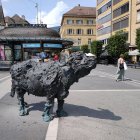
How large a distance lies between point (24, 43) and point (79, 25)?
212 ft

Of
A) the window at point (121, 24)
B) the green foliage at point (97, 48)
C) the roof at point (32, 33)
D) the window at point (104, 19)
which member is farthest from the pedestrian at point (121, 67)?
the window at point (104, 19)

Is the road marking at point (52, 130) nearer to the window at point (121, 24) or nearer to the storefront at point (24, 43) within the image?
the storefront at point (24, 43)

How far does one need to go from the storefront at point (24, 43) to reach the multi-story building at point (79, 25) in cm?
5472

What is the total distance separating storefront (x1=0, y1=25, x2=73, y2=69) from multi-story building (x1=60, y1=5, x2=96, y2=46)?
5472 centimetres

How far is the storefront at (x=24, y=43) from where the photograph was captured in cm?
3584

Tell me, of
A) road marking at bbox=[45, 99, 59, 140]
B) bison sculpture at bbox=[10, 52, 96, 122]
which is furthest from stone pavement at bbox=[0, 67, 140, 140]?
bison sculpture at bbox=[10, 52, 96, 122]

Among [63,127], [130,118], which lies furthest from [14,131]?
[130,118]

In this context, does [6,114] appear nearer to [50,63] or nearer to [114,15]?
[50,63]

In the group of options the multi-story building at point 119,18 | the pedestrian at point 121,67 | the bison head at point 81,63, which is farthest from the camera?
the multi-story building at point 119,18

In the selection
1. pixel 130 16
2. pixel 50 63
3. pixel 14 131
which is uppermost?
pixel 130 16

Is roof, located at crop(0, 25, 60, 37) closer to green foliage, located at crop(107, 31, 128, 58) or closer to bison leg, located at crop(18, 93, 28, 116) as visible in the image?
green foliage, located at crop(107, 31, 128, 58)

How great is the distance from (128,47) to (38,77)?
46557mm

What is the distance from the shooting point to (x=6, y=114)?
25.7 feet

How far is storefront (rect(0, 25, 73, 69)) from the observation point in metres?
35.8
